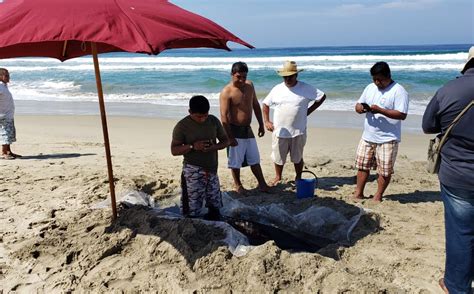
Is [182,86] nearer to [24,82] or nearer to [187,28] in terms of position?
[24,82]

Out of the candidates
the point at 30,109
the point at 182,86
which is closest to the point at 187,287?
the point at 30,109

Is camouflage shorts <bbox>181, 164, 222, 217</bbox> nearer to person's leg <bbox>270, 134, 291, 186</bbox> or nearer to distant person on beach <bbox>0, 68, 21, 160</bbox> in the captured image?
person's leg <bbox>270, 134, 291, 186</bbox>

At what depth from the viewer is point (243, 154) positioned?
231 inches

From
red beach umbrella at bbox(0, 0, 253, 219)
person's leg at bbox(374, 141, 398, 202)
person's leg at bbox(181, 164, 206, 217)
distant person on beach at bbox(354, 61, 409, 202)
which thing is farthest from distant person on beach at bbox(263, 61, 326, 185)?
red beach umbrella at bbox(0, 0, 253, 219)

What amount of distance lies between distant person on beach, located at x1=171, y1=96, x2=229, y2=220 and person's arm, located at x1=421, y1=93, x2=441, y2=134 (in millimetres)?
1878

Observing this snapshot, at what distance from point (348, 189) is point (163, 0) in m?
3.54

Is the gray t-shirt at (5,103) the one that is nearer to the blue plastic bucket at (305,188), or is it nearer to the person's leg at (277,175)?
the person's leg at (277,175)

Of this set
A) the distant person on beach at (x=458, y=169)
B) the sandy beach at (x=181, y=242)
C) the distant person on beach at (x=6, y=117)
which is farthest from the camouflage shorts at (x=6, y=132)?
the distant person on beach at (x=458, y=169)

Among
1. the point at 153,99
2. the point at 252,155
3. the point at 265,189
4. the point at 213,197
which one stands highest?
the point at 252,155

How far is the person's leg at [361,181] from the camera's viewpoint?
18.1 ft

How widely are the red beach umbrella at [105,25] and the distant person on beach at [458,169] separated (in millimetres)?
1480

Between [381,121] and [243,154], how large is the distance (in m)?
1.73

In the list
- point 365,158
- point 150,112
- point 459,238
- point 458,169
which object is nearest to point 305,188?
point 365,158

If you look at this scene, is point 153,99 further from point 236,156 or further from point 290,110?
point 290,110
